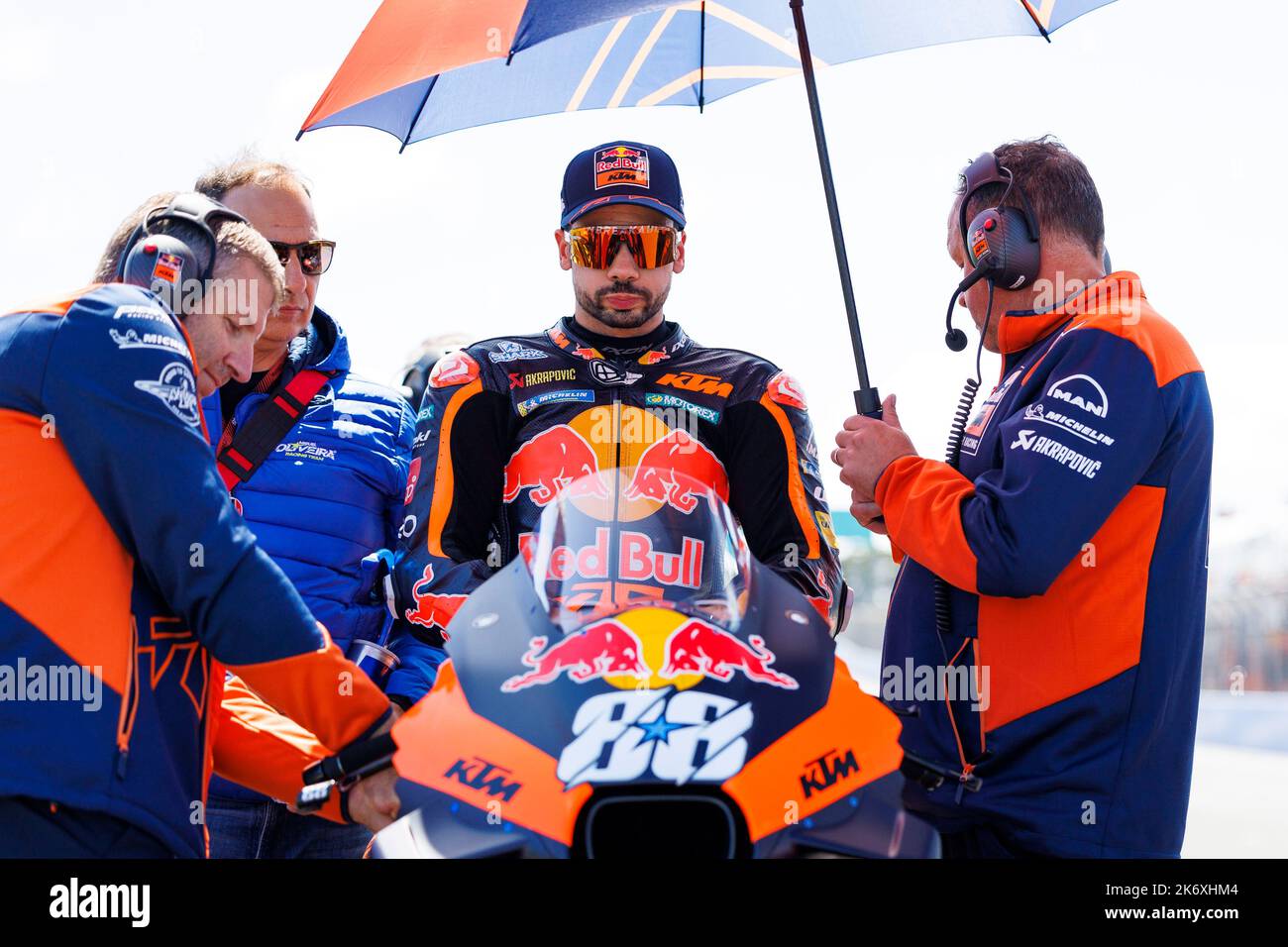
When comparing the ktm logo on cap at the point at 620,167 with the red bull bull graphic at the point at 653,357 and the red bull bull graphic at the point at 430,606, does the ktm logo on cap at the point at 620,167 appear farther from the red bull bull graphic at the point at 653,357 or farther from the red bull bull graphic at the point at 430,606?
the red bull bull graphic at the point at 430,606

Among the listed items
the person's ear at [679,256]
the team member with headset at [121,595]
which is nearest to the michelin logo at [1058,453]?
the person's ear at [679,256]

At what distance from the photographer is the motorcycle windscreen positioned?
7.49 ft

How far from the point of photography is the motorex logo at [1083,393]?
2.75m

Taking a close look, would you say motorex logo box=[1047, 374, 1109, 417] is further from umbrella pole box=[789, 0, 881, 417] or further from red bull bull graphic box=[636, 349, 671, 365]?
red bull bull graphic box=[636, 349, 671, 365]

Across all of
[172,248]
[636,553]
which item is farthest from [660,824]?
[172,248]

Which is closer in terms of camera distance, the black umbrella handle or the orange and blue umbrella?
the black umbrella handle

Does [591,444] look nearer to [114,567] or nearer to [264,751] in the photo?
[264,751]

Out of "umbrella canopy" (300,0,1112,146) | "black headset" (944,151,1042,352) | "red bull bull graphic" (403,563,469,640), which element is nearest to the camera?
"red bull bull graphic" (403,563,469,640)

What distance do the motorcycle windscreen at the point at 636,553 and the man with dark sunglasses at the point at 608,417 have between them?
699mm

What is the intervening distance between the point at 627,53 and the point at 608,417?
164 centimetres

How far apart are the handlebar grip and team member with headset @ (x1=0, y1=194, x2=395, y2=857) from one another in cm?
9

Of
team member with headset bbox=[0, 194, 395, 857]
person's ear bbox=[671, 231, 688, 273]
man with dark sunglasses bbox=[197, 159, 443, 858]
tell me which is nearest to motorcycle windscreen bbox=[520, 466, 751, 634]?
team member with headset bbox=[0, 194, 395, 857]

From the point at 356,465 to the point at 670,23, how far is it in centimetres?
196
